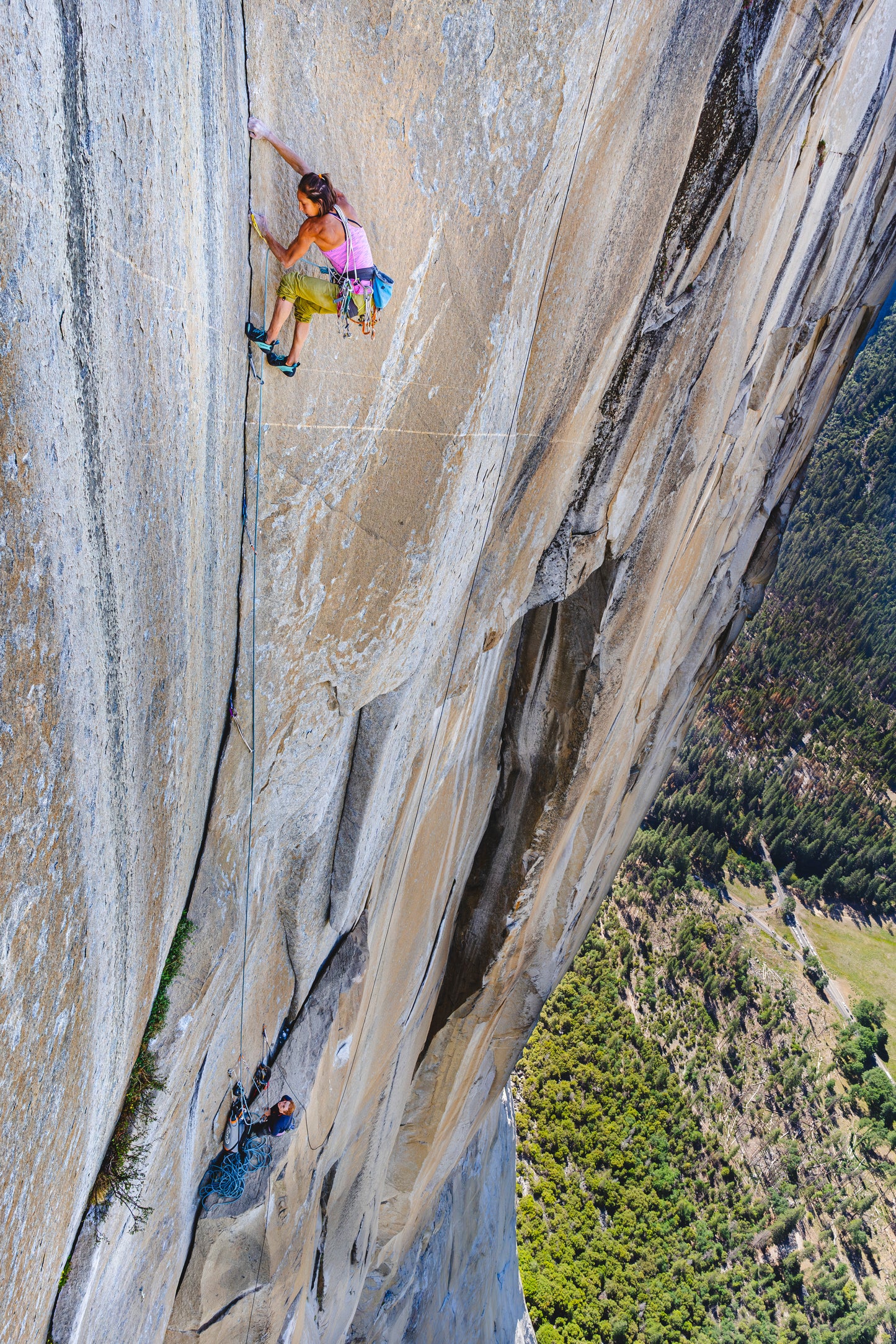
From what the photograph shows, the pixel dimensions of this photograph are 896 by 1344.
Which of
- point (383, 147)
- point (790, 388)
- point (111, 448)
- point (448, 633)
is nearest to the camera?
point (111, 448)

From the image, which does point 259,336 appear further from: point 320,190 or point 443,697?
point 443,697

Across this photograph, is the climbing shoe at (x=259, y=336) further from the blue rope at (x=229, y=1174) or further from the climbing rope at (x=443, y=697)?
the blue rope at (x=229, y=1174)

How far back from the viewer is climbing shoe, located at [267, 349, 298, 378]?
9.75 ft

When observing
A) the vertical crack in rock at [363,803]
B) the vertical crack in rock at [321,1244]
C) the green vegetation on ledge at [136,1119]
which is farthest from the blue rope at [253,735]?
the vertical crack in rock at [321,1244]

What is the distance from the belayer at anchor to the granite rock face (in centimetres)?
9

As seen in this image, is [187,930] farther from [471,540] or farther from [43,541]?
[471,540]

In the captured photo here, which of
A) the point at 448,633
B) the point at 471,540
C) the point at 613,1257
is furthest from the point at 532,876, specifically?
the point at 613,1257

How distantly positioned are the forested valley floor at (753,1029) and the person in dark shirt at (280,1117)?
15.1 metres

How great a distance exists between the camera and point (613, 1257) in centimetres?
1725

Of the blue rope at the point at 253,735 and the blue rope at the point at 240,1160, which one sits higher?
the blue rope at the point at 253,735

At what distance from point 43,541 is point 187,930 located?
98.1 inches

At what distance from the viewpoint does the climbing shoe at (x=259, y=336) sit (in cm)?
290

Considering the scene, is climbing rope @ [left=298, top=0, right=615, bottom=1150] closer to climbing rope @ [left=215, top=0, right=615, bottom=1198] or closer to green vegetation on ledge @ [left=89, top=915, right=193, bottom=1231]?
climbing rope @ [left=215, top=0, right=615, bottom=1198]

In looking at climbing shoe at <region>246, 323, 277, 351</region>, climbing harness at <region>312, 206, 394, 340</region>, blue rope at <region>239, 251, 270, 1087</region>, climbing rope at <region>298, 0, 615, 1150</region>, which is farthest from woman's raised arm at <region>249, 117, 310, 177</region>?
climbing rope at <region>298, 0, 615, 1150</region>
